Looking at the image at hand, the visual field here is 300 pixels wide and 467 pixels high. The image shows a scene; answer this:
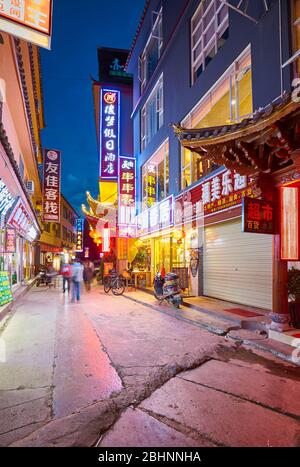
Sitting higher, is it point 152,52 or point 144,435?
point 152,52

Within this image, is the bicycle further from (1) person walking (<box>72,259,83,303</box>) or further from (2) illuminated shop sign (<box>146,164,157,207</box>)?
(2) illuminated shop sign (<box>146,164,157,207</box>)

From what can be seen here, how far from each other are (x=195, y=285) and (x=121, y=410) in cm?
976

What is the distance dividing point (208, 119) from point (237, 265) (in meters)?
6.85

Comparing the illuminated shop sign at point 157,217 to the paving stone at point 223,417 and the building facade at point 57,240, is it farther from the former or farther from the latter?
the building facade at point 57,240

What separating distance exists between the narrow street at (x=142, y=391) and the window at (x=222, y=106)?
729cm

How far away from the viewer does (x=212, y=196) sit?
1149cm

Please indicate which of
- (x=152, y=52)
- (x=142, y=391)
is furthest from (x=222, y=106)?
(x=142, y=391)

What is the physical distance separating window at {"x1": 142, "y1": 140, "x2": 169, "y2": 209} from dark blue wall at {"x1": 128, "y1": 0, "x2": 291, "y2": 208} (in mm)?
640

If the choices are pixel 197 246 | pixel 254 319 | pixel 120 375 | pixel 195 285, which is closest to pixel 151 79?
pixel 197 246

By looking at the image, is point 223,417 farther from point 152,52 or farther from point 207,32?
point 152,52

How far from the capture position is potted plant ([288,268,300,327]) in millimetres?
6918

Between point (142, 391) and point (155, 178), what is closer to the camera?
point (142, 391)

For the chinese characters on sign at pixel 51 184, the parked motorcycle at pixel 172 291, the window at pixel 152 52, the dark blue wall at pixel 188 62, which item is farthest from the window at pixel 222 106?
the chinese characters on sign at pixel 51 184
